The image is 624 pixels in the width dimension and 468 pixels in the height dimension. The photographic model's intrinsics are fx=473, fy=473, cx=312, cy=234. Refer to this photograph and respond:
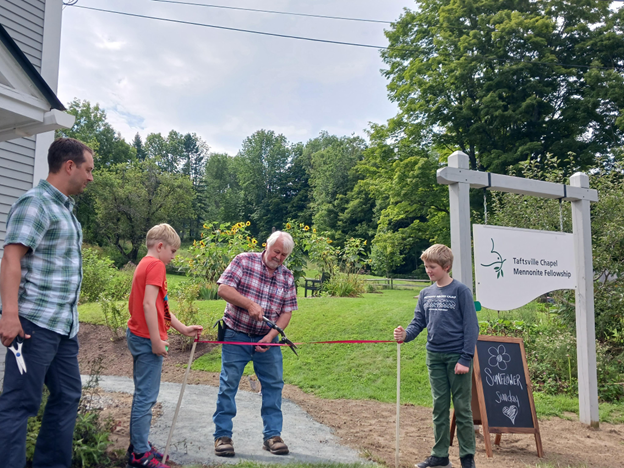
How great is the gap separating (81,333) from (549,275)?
7.93m

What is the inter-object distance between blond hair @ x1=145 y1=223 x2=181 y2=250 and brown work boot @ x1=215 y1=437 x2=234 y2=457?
1.52 m

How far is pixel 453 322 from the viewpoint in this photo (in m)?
3.76

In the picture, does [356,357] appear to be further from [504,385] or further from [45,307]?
[45,307]

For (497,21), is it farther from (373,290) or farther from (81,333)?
(81,333)

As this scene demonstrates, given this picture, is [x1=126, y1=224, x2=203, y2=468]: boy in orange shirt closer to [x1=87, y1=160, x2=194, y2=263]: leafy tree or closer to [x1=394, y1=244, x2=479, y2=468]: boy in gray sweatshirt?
[x1=394, y1=244, x2=479, y2=468]: boy in gray sweatshirt

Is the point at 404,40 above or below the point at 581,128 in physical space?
above

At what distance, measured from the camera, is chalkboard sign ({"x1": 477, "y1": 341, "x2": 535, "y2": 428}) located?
14.4 ft

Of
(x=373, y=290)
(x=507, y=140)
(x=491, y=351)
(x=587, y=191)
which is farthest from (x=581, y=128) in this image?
(x=491, y=351)

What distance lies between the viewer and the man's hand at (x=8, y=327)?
7.37ft

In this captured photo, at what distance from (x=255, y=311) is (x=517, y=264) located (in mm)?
2947

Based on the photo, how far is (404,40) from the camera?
2272 centimetres

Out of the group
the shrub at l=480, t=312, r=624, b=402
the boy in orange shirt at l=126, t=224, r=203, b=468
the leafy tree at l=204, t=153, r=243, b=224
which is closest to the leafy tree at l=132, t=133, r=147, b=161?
the leafy tree at l=204, t=153, r=243, b=224

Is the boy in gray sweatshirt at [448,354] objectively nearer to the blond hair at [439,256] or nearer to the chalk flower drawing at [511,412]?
the blond hair at [439,256]

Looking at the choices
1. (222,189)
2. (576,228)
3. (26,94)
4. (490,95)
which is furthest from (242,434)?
(222,189)
